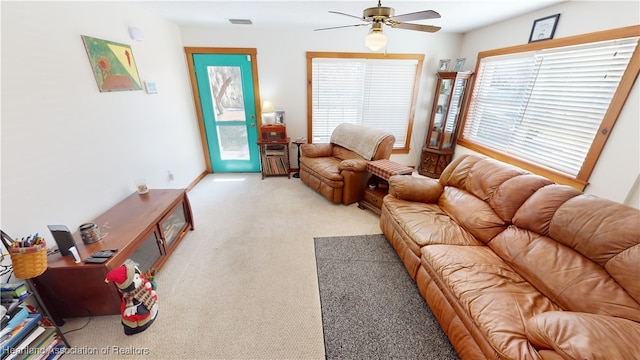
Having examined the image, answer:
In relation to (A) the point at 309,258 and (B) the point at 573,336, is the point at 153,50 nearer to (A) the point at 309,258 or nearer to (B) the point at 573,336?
(A) the point at 309,258

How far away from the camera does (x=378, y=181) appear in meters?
3.16

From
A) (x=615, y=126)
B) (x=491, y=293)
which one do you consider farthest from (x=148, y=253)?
(x=615, y=126)

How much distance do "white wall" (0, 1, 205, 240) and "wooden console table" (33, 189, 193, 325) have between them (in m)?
0.26

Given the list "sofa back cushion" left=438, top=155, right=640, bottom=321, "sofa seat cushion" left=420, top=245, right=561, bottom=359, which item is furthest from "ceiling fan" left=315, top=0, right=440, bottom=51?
"sofa seat cushion" left=420, top=245, right=561, bottom=359

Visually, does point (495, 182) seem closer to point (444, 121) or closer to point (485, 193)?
point (485, 193)

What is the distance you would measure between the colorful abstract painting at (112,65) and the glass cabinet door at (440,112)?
4.11 metres

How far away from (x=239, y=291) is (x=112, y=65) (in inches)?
93.0

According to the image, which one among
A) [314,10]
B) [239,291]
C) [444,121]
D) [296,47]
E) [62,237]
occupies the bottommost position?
[239,291]

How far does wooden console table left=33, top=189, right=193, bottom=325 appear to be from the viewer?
1.43 m

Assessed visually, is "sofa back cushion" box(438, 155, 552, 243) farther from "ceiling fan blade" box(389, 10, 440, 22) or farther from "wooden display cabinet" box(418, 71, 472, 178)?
"wooden display cabinet" box(418, 71, 472, 178)

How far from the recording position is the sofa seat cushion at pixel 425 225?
1804 mm

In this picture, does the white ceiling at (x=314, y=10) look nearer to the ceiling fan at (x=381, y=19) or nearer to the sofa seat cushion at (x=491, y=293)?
the ceiling fan at (x=381, y=19)

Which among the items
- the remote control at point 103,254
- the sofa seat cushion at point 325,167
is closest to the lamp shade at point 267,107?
the sofa seat cushion at point 325,167

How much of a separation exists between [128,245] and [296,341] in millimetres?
1308
